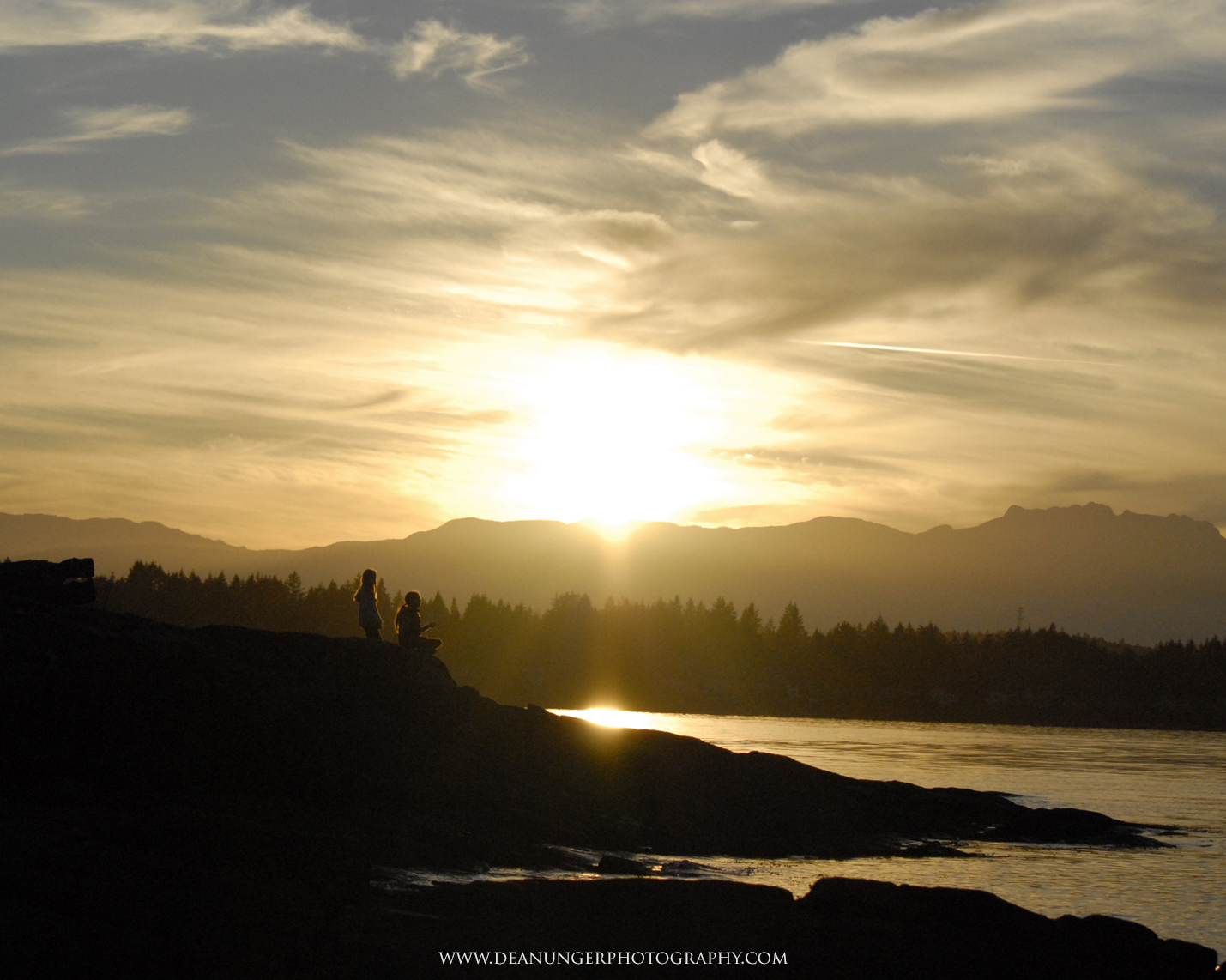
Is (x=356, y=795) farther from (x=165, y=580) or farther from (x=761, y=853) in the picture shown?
(x=165, y=580)

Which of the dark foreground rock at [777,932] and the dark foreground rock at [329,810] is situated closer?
the dark foreground rock at [329,810]

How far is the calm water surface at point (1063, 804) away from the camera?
29.7 meters

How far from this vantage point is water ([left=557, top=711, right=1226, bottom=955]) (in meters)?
29.9

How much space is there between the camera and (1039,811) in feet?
141

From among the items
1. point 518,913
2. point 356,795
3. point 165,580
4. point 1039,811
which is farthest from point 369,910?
point 165,580

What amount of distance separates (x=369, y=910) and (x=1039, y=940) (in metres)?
11.6

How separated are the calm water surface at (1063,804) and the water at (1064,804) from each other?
90 millimetres

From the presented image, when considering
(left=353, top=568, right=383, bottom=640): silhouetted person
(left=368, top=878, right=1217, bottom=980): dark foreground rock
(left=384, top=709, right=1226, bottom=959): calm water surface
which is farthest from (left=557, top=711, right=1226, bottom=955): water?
(left=353, top=568, right=383, bottom=640): silhouetted person

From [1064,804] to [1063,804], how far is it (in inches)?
2.6

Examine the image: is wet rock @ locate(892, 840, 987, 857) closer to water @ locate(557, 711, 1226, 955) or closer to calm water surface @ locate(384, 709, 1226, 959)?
water @ locate(557, 711, 1226, 955)

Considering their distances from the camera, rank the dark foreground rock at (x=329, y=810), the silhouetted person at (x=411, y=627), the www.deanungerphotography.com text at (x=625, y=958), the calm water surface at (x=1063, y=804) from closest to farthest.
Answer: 1. the dark foreground rock at (x=329, y=810)
2. the www.deanungerphotography.com text at (x=625, y=958)
3. the calm water surface at (x=1063, y=804)
4. the silhouetted person at (x=411, y=627)

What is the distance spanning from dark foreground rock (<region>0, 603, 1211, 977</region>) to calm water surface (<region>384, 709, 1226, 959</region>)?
3039mm

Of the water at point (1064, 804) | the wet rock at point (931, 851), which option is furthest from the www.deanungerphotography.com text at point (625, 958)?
the wet rock at point (931, 851)

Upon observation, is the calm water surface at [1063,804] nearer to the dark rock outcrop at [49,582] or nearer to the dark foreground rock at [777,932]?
the dark foreground rock at [777,932]
